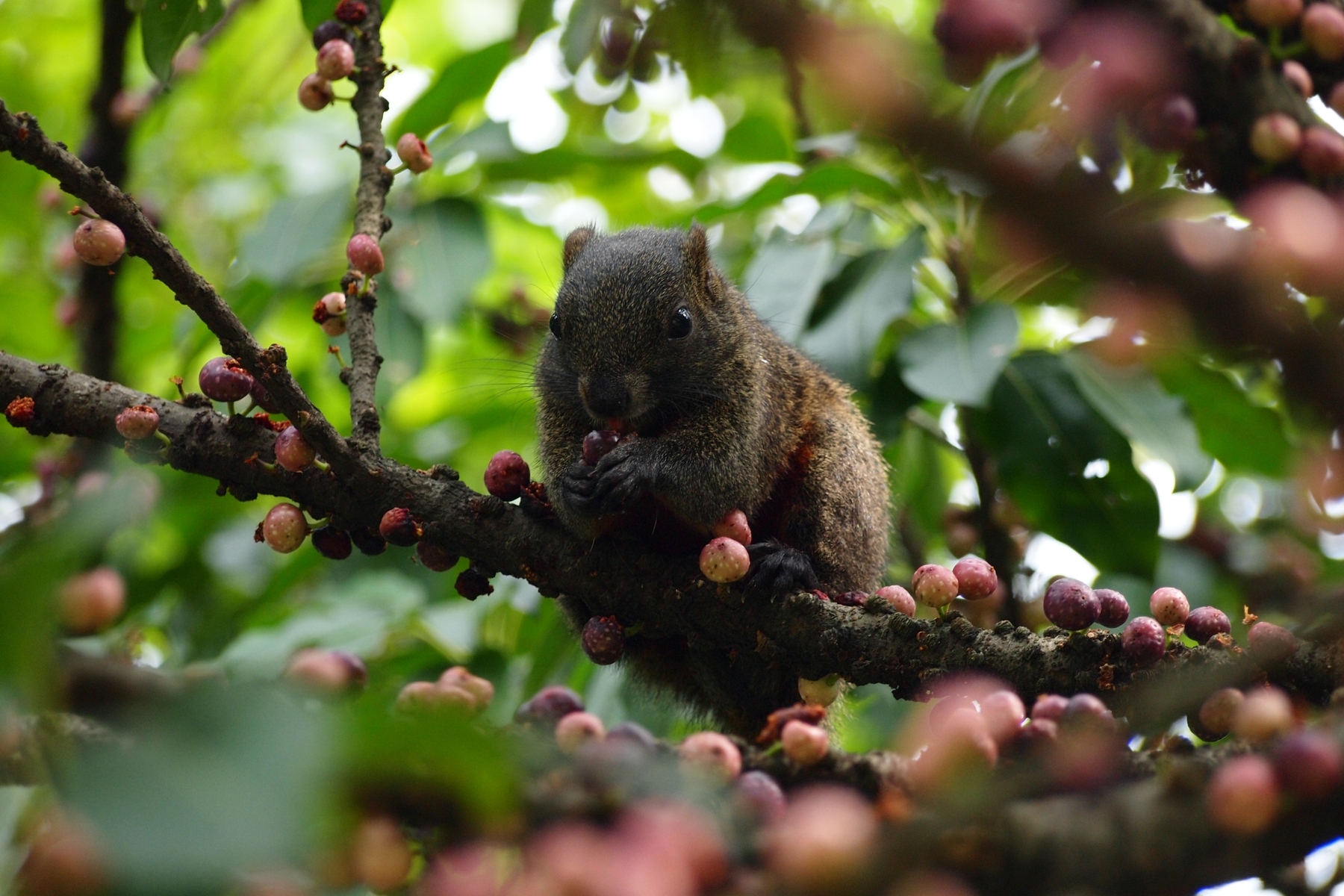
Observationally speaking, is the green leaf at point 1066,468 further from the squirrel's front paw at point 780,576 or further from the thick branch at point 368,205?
the thick branch at point 368,205

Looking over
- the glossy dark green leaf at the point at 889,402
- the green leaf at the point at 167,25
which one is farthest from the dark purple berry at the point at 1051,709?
the green leaf at the point at 167,25

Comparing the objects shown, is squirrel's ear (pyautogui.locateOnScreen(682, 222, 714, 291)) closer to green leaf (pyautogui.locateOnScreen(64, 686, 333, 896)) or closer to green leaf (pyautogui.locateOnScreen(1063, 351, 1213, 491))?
green leaf (pyautogui.locateOnScreen(1063, 351, 1213, 491))

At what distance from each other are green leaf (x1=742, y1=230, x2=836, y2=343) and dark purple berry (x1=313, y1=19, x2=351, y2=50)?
1.86 m

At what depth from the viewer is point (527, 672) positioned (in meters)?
4.22

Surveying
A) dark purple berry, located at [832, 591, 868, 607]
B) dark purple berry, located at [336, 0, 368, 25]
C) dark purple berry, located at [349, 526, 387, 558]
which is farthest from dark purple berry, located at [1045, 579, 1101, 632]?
dark purple berry, located at [336, 0, 368, 25]

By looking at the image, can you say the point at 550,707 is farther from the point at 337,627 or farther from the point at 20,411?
the point at 337,627

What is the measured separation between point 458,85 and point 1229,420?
3.20 m

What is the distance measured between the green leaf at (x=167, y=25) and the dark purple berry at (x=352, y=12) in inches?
12.4

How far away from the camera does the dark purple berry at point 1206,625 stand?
7.41ft

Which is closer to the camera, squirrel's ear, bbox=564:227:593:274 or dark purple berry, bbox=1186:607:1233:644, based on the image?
dark purple berry, bbox=1186:607:1233:644

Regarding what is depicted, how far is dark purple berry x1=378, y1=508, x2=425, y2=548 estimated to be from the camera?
248cm

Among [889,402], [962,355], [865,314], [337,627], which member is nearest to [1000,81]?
[865,314]

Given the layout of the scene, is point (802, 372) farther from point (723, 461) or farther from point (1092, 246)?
point (1092, 246)

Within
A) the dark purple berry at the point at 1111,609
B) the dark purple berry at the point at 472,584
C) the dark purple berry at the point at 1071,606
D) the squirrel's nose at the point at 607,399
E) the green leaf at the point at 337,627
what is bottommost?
the dark purple berry at the point at 1111,609
